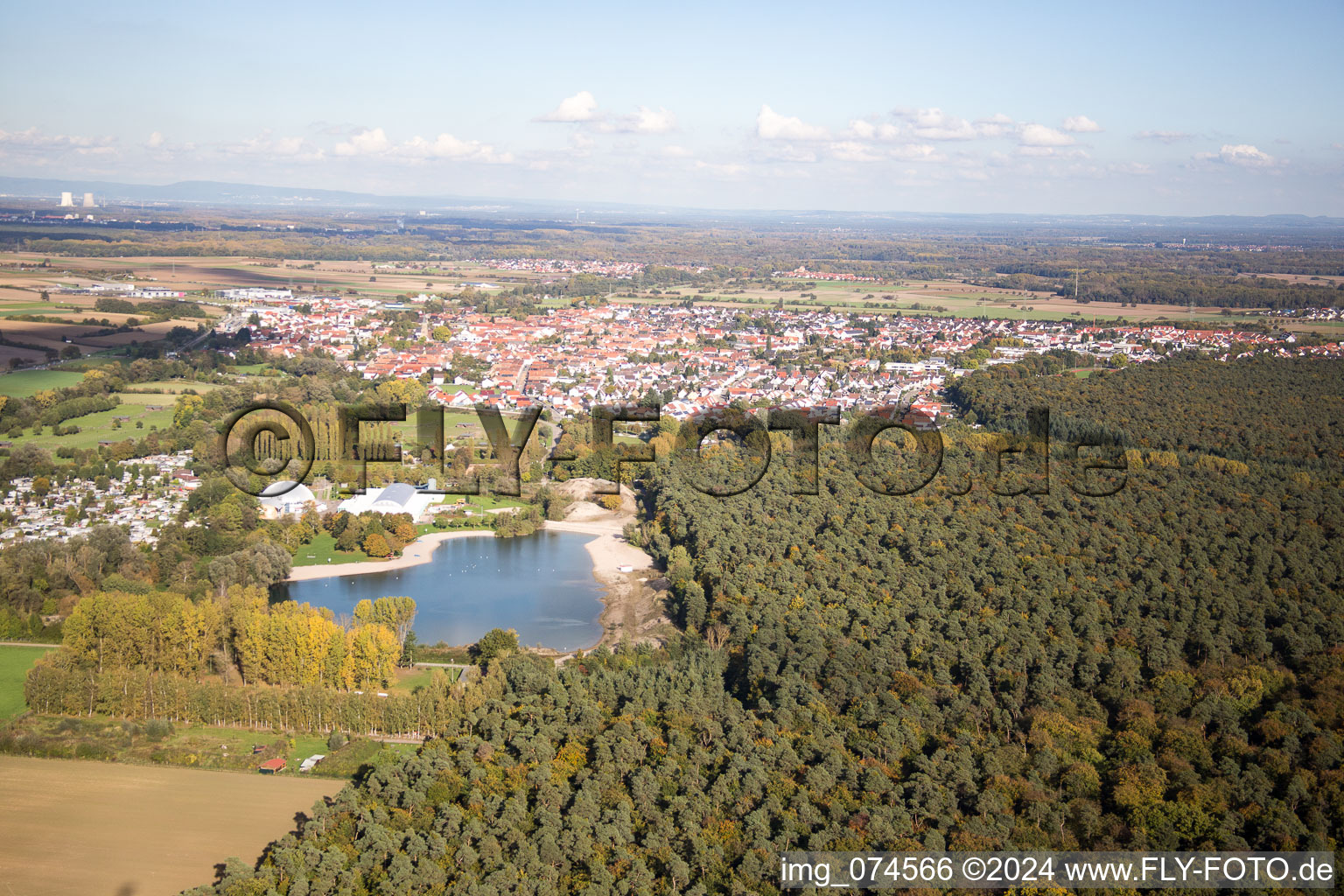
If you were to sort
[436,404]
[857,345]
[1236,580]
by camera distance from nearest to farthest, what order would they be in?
[1236,580]
[436,404]
[857,345]

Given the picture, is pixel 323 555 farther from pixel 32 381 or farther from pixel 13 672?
pixel 32 381

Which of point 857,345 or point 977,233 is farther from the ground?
point 977,233

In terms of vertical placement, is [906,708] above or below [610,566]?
above

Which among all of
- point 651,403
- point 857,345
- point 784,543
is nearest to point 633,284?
point 857,345

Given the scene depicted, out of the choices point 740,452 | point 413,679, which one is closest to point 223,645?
point 413,679

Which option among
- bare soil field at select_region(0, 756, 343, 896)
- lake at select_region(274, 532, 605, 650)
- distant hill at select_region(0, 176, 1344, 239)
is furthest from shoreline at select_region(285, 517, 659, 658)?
distant hill at select_region(0, 176, 1344, 239)

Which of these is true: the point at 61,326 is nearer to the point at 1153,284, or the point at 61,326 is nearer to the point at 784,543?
the point at 784,543

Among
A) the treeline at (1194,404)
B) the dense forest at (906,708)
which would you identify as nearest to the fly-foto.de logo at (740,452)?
the dense forest at (906,708)
